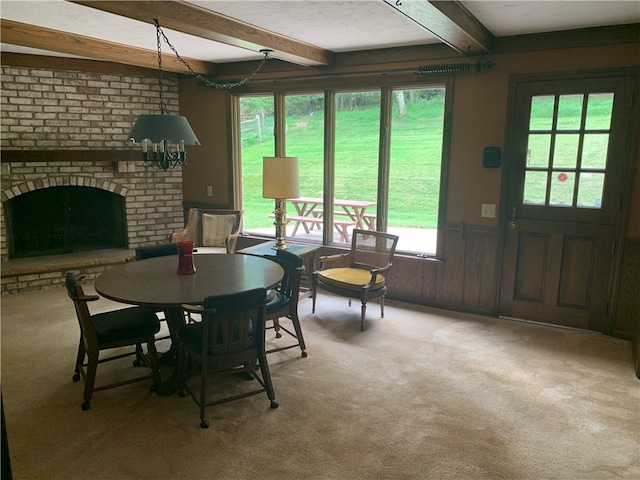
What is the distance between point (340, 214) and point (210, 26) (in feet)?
8.00

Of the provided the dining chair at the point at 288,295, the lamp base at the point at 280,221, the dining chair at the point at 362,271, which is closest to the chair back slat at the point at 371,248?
the dining chair at the point at 362,271

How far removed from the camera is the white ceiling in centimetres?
306

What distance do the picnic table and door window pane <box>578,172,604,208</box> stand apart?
75.0 inches

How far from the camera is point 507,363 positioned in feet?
11.2

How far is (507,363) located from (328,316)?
1606 mm

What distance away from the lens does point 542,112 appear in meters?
3.94

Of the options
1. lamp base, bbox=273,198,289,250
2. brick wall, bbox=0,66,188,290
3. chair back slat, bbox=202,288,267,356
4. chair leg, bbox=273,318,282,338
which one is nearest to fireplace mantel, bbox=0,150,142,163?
brick wall, bbox=0,66,188,290

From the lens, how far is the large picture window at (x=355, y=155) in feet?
14.9

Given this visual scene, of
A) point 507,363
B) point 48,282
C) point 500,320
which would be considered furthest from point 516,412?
point 48,282

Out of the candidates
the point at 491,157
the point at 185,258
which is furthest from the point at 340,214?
the point at 185,258

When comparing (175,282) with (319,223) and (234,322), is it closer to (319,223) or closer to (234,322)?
(234,322)

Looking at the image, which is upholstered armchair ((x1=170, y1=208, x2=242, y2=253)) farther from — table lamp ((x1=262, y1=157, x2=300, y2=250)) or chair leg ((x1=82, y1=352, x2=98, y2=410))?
chair leg ((x1=82, y1=352, x2=98, y2=410))

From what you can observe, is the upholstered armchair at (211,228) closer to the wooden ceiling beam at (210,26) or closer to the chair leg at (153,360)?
the wooden ceiling beam at (210,26)

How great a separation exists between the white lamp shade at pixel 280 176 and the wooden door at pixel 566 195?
190 cm
